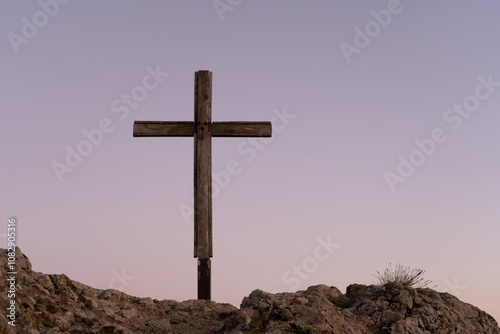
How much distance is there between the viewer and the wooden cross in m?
11.0

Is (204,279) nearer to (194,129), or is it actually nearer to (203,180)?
(203,180)

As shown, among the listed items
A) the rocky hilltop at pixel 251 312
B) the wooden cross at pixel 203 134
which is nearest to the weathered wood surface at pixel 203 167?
the wooden cross at pixel 203 134

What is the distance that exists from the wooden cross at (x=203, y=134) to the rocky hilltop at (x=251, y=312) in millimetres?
1992

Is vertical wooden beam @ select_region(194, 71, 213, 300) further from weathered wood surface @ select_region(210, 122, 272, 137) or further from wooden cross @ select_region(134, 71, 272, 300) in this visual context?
weathered wood surface @ select_region(210, 122, 272, 137)

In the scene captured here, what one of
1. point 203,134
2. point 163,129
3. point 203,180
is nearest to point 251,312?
point 203,180

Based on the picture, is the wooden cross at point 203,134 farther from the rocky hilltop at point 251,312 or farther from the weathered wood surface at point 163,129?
the rocky hilltop at point 251,312

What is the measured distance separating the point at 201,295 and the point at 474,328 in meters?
4.79

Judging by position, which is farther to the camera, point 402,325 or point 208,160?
point 208,160

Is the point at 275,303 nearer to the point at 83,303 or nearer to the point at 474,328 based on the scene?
the point at 83,303

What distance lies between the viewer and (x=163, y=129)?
38.2 ft

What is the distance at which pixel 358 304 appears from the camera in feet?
27.2

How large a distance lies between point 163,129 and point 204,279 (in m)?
3.15

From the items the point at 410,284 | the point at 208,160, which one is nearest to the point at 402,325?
the point at 410,284

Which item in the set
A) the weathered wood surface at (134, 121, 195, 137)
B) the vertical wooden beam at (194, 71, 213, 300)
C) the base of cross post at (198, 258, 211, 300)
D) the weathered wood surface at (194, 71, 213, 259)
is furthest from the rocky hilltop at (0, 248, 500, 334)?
the weathered wood surface at (134, 121, 195, 137)
